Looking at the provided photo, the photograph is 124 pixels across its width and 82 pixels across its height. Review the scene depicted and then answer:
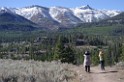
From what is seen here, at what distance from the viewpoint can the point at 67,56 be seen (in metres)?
76.8

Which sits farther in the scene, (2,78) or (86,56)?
(86,56)

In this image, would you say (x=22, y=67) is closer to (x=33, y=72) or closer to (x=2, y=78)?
(x=33, y=72)

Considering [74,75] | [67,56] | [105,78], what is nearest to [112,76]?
[105,78]

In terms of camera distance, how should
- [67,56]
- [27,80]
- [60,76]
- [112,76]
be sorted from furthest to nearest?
[67,56] → [112,76] → [60,76] → [27,80]

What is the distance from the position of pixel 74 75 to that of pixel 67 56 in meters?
52.0

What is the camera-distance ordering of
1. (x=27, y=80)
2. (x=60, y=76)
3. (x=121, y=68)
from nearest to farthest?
(x=27, y=80), (x=60, y=76), (x=121, y=68)

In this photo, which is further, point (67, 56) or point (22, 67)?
point (67, 56)

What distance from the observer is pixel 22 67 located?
83.6 ft

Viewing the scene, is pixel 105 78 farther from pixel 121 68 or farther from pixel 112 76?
pixel 121 68

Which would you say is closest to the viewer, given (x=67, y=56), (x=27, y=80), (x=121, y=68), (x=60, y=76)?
(x=27, y=80)

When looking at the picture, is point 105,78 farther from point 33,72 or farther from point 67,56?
point 67,56

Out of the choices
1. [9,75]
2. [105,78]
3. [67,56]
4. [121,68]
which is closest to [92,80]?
[105,78]

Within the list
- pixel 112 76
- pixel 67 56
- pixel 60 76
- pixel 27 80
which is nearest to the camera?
pixel 27 80

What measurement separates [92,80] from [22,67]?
5.24 m
